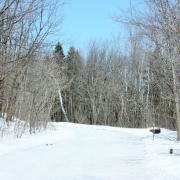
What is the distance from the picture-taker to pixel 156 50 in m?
22.3

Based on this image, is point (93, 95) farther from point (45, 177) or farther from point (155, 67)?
point (45, 177)

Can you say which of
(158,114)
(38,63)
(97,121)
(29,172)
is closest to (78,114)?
(97,121)

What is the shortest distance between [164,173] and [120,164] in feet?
8.76

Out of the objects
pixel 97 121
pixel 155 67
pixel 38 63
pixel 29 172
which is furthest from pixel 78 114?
pixel 29 172

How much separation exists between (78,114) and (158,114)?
15.2 meters

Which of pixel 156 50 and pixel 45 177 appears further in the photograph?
pixel 156 50

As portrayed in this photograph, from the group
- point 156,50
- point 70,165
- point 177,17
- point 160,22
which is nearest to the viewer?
point 70,165

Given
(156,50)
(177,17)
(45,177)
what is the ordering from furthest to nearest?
(156,50) → (177,17) → (45,177)

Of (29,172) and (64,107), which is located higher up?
(64,107)

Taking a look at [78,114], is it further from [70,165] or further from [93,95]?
[70,165]

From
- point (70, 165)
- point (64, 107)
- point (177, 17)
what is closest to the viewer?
point (70, 165)

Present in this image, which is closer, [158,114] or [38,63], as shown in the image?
[38,63]

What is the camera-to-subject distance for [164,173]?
1144 cm

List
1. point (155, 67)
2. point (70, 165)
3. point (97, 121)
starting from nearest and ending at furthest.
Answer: point (70, 165) → point (155, 67) → point (97, 121)
